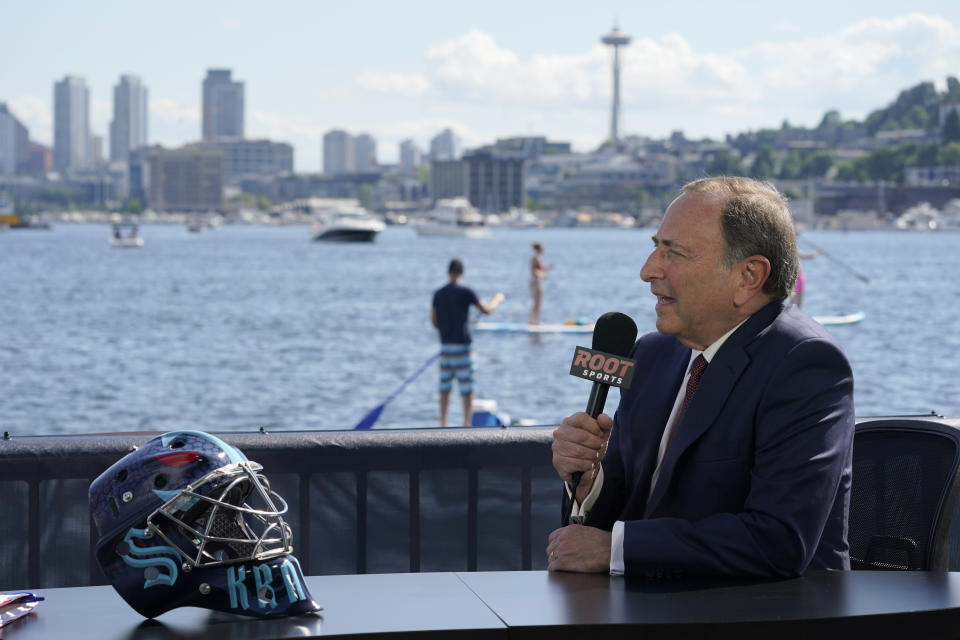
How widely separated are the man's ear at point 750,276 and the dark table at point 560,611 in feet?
2.34

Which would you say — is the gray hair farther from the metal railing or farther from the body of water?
the body of water

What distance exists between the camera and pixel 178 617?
2.76 m

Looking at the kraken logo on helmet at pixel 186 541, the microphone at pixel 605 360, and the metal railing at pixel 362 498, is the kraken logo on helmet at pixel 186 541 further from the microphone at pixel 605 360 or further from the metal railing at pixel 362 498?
the metal railing at pixel 362 498

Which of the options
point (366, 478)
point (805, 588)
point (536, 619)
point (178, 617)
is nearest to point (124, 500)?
point (178, 617)

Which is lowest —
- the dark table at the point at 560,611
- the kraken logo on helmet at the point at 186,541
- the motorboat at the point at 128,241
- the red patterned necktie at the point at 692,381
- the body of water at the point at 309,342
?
the motorboat at the point at 128,241

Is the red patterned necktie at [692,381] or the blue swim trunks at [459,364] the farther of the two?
the blue swim trunks at [459,364]

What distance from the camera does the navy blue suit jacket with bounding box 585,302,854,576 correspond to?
309cm

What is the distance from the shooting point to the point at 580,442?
324 centimetres

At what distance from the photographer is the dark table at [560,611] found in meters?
2.63

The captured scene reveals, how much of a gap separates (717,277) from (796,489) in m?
0.56

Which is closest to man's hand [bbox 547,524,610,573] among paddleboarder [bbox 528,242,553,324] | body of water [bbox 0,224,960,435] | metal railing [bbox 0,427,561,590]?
metal railing [bbox 0,427,561,590]

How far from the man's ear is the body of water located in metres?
15.0

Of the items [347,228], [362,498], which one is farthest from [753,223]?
[347,228]

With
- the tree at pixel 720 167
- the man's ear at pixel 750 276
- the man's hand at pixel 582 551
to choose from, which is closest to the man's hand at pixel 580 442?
the man's hand at pixel 582 551
